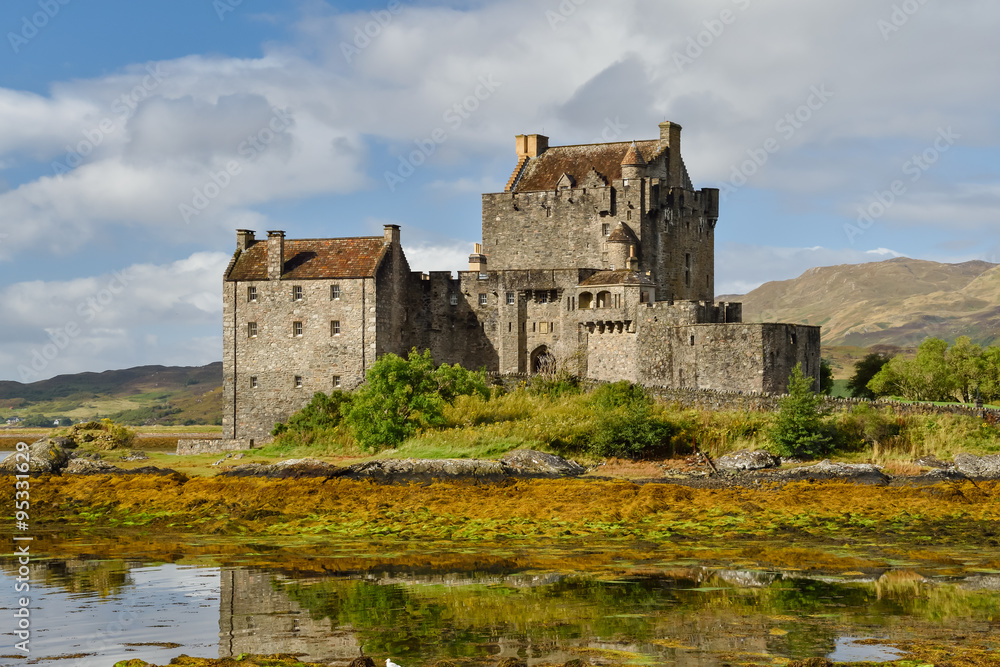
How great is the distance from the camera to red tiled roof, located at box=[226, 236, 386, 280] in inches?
2260

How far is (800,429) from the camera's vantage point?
A: 41688 mm

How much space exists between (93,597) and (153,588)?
4.05 feet

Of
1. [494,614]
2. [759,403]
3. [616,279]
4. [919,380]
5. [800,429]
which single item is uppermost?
[616,279]

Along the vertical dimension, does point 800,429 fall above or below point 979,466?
above

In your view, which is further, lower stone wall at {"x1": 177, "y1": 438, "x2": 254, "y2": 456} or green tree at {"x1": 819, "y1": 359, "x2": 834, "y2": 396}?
green tree at {"x1": 819, "y1": 359, "x2": 834, "y2": 396}

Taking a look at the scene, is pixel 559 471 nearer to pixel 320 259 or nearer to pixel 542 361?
pixel 542 361

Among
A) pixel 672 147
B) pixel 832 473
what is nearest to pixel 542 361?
pixel 672 147

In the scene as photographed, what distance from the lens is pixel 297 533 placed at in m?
31.1

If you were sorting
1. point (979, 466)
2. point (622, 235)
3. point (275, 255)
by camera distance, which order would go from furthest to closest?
point (622, 235)
point (275, 255)
point (979, 466)

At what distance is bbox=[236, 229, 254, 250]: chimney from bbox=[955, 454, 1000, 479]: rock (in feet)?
123

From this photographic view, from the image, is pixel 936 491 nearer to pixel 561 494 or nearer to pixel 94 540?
pixel 561 494

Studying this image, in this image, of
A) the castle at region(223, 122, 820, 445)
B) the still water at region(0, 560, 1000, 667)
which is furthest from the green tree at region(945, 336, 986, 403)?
the still water at region(0, 560, 1000, 667)

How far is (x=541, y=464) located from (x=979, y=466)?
584 inches

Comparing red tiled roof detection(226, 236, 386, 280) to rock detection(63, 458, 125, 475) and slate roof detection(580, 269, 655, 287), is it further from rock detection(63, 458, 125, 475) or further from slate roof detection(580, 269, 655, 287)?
rock detection(63, 458, 125, 475)
